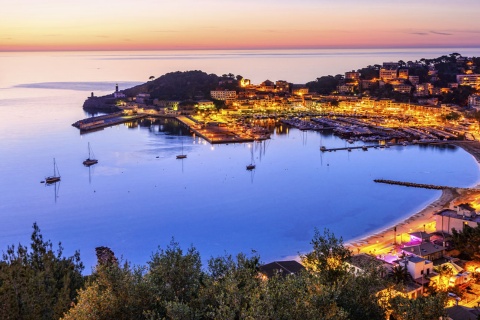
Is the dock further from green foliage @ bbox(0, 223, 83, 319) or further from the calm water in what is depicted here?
green foliage @ bbox(0, 223, 83, 319)

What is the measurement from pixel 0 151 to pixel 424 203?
18214 millimetres

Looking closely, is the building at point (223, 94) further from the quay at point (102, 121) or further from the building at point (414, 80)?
the building at point (414, 80)

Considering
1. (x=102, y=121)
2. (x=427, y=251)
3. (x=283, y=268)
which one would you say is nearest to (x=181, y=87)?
(x=102, y=121)

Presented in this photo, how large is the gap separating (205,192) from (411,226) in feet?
21.4

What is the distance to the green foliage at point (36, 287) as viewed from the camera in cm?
399

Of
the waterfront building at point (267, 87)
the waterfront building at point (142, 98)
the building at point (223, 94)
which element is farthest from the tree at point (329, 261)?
the waterfront building at point (267, 87)

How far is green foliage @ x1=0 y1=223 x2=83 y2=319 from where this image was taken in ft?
13.1

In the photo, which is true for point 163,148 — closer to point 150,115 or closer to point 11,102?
point 150,115

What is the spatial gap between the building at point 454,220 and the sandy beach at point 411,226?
0.63 meters

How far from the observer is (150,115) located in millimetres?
34781

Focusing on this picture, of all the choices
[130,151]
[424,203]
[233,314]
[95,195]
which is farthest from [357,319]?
[130,151]

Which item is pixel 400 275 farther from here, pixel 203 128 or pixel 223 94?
pixel 223 94

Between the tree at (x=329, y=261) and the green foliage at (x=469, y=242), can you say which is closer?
the tree at (x=329, y=261)

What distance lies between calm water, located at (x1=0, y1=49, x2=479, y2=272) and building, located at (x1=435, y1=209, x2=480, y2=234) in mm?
1850
